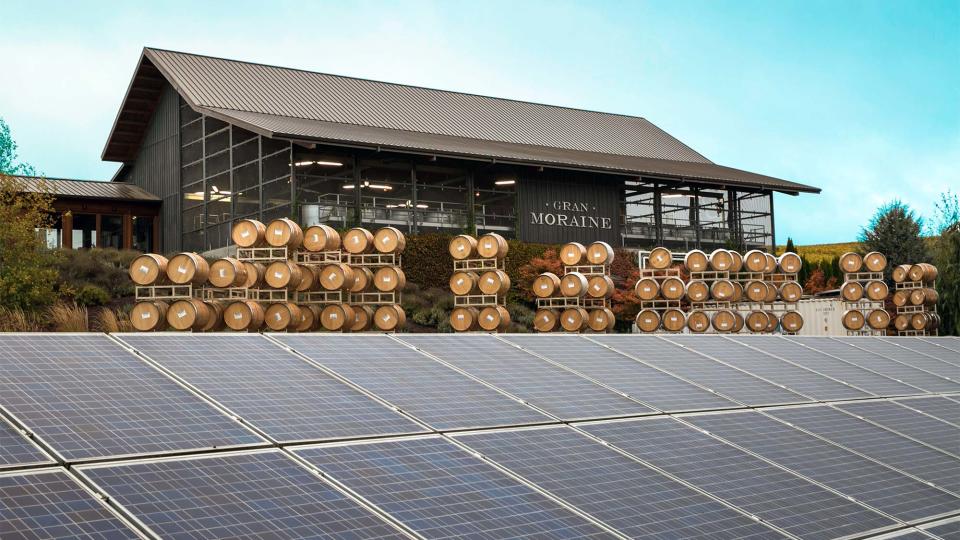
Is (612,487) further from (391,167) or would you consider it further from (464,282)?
(391,167)

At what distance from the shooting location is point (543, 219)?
45.6 metres

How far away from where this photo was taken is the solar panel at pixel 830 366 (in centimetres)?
1680

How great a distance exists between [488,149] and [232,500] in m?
37.1

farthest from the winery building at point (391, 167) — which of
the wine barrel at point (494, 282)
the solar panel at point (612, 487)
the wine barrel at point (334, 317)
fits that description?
the solar panel at point (612, 487)

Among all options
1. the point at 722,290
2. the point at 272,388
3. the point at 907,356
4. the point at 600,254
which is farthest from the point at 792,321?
the point at 272,388

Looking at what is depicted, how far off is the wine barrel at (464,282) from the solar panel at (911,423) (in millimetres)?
12099

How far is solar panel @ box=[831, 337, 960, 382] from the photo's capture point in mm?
19750

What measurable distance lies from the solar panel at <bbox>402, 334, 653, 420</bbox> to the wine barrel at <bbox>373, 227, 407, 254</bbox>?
1036 centimetres

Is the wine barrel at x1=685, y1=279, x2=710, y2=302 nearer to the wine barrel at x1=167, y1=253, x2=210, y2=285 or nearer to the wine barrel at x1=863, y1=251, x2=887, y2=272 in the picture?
the wine barrel at x1=863, y1=251, x2=887, y2=272

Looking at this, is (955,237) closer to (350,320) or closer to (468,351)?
(350,320)

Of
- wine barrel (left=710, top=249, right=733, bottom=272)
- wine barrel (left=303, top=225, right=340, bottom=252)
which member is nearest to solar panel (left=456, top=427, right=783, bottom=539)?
wine barrel (left=303, top=225, right=340, bottom=252)

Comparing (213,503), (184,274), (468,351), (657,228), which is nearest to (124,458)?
(213,503)

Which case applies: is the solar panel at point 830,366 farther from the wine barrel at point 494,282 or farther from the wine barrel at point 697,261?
the wine barrel at point 697,261

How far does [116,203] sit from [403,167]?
14625mm
